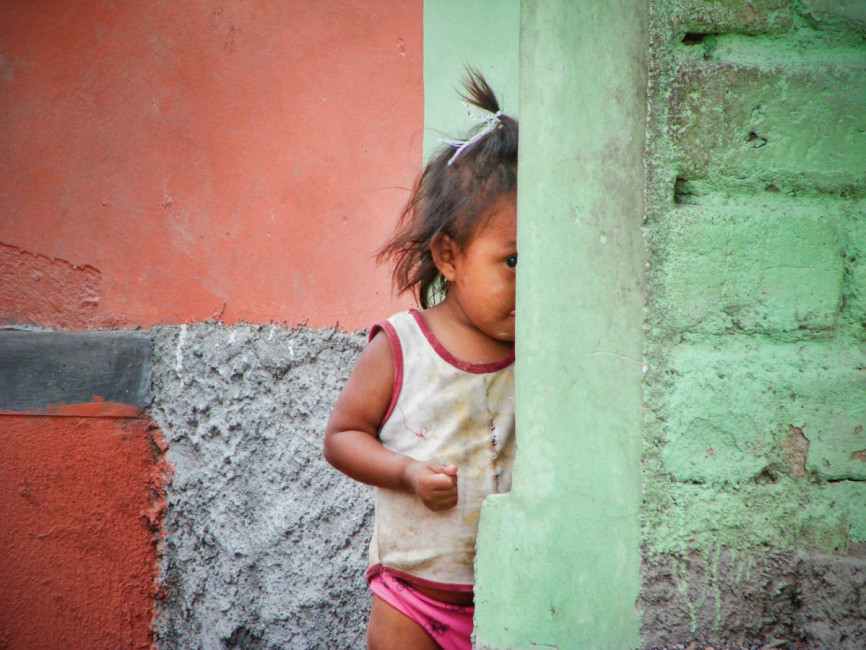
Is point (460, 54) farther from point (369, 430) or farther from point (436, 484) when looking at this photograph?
point (436, 484)

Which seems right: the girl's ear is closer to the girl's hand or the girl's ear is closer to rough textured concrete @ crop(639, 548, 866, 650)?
the girl's hand

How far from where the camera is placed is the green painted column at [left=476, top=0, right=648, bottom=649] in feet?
4.14

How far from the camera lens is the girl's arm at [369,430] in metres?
1.65

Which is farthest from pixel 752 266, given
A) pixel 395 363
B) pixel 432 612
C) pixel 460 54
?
pixel 460 54

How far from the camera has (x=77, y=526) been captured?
9.34ft

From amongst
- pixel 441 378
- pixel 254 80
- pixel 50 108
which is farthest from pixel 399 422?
pixel 50 108

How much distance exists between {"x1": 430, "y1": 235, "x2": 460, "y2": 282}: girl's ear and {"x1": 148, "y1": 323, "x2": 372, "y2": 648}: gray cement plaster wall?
0.93 meters

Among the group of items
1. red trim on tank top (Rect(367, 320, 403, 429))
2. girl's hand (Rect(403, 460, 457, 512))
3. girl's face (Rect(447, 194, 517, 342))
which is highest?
girl's face (Rect(447, 194, 517, 342))

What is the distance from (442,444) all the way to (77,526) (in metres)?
1.79

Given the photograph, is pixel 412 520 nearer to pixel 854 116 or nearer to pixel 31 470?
pixel 854 116

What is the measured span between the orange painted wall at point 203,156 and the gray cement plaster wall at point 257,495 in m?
0.15

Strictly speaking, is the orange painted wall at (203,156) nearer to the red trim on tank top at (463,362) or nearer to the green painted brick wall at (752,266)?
the red trim on tank top at (463,362)

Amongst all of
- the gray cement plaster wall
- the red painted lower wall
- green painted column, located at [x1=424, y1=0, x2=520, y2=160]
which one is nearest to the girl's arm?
the gray cement plaster wall

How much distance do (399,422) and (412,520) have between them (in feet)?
0.71
